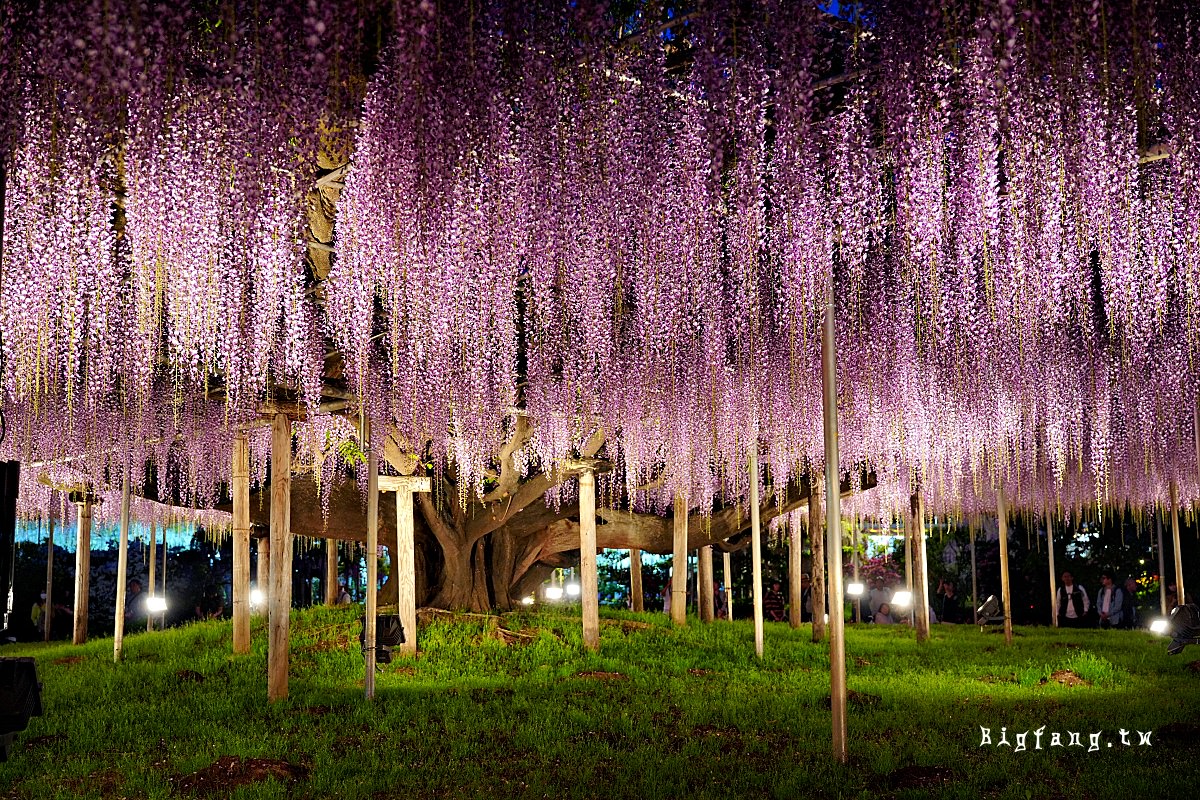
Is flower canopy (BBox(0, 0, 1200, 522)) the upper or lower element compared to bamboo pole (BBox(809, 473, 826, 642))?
upper

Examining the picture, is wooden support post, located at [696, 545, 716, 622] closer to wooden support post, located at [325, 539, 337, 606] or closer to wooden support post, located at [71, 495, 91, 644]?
wooden support post, located at [325, 539, 337, 606]

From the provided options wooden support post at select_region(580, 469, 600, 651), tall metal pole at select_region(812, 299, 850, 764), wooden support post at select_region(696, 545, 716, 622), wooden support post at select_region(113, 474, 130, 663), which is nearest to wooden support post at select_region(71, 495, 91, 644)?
wooden support post at select_region(113, 474, 130, 663)

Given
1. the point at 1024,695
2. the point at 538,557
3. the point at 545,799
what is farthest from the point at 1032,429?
the point at 545,799

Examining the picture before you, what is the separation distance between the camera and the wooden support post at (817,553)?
1368cm

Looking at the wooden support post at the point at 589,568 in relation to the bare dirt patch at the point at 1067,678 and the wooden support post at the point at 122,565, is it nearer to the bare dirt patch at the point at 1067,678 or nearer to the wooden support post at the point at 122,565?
the bare dirt patch at the point at 1067,678

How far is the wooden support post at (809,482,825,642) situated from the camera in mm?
13680

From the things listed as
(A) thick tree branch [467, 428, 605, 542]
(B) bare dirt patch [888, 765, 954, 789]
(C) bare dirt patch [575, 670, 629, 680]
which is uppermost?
(A) thick tree branch [467, 428, 605, 542]

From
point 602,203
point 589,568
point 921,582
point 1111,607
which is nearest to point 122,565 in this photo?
point 589,568

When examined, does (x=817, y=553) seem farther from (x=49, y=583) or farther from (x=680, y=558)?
(x=49, y=583)

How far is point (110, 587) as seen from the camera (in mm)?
25156

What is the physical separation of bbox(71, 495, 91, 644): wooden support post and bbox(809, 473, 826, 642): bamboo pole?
32.2 feet

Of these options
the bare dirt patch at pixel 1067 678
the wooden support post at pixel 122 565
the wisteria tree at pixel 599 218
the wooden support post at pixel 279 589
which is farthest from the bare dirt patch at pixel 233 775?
the bare dirt patch at pixel 1067 678

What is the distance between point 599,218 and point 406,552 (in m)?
5.99

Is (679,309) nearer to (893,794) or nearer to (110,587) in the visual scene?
Result: (893,794)
